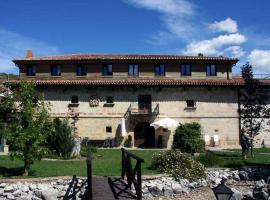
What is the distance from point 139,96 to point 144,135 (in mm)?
3564

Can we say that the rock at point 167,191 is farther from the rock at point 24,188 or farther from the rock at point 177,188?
the rock at point 24,188

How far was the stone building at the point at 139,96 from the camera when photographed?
36.8 metres

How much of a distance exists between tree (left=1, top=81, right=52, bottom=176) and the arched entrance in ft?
61.8

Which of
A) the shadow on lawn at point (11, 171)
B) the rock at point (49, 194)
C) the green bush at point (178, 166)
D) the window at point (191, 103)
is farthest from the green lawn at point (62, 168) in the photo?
the window at point (191, 103)

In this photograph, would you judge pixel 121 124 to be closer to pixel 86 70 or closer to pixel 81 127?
pixel 81 127

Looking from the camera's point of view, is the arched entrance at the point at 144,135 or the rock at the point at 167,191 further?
the arched entrance at the point at 144,135

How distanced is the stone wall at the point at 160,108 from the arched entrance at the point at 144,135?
28.0 inches

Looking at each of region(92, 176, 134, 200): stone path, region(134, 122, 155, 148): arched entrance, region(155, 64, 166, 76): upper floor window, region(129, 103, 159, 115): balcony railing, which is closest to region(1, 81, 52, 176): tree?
region(92, 176, 134, 200): stone path

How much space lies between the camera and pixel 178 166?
2028 centimetres

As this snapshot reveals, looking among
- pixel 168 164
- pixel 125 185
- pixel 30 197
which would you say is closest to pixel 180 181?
pixel 168 164

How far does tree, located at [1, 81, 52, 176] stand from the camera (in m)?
18.2

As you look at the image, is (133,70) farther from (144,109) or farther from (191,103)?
(191,103)

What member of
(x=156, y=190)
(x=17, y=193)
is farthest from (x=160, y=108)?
(x=17, y=193)

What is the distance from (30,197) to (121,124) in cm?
1946
